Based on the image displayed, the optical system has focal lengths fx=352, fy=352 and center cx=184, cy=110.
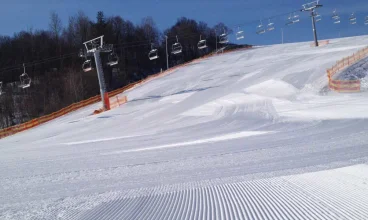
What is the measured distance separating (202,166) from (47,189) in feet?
11.3

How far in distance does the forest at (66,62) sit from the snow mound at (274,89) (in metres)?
22.4

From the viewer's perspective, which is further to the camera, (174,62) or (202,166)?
(174,62)

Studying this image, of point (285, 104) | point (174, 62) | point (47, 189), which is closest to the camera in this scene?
point (47, 189)

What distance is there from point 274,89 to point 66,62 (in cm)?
6487

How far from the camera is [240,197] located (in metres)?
5.51

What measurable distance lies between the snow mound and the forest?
73.4 feet

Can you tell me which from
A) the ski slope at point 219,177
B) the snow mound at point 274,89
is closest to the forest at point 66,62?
the snow mound at point 274,89

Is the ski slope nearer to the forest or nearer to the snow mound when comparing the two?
the snow mound

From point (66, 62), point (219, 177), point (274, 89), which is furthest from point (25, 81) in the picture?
point (66, 62)

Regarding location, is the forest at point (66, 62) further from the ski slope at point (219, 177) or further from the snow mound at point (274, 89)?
the ski slope at point (219, 177)

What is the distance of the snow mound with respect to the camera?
27877 mm

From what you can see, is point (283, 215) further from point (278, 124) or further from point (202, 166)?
point (278, 124)

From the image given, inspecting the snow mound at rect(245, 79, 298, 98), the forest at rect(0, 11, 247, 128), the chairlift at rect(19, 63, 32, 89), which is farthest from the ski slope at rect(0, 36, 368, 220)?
the forest at rect(0, 11, 247, 128)

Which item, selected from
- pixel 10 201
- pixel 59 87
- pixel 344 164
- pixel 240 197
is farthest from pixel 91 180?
pixel 59 87
